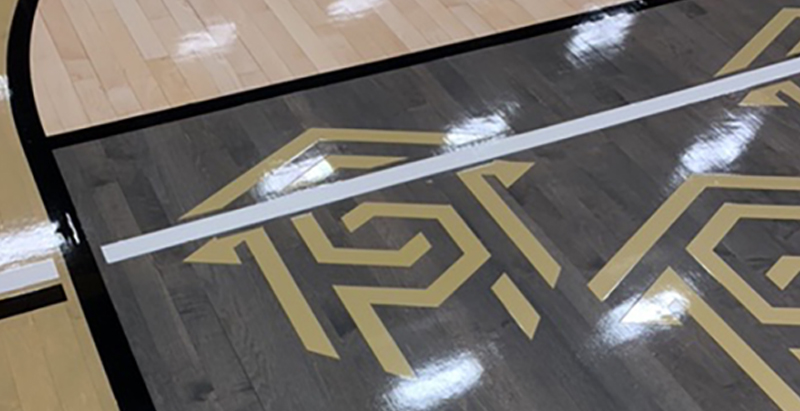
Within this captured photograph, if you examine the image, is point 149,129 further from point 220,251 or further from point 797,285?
point 797,285

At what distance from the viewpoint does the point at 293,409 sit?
8.96 feet

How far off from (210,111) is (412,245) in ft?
3.09

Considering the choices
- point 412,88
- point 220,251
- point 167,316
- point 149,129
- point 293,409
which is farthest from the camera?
point 412,88

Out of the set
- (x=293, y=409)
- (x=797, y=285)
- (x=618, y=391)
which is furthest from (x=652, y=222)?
(x=293, y=409)

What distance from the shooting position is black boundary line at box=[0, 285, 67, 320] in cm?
293

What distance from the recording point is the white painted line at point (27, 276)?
2994 mm

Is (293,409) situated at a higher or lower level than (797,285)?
higher

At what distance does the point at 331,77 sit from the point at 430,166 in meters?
0.60

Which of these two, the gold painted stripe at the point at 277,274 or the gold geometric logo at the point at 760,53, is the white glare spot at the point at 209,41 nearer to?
the gold painted stripe at the point at 277,274

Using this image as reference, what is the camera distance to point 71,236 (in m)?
3.13

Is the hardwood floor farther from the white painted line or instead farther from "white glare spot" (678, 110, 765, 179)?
"white glare spot" (678, 110, 765, 179)

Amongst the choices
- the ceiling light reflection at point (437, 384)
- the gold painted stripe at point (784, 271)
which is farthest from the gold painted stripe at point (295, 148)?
the gold painted stripe at point (784, 271)

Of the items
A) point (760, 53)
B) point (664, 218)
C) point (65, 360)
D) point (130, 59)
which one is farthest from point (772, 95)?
point (65, 360)

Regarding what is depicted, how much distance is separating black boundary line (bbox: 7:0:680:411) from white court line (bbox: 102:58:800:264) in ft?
0.43
